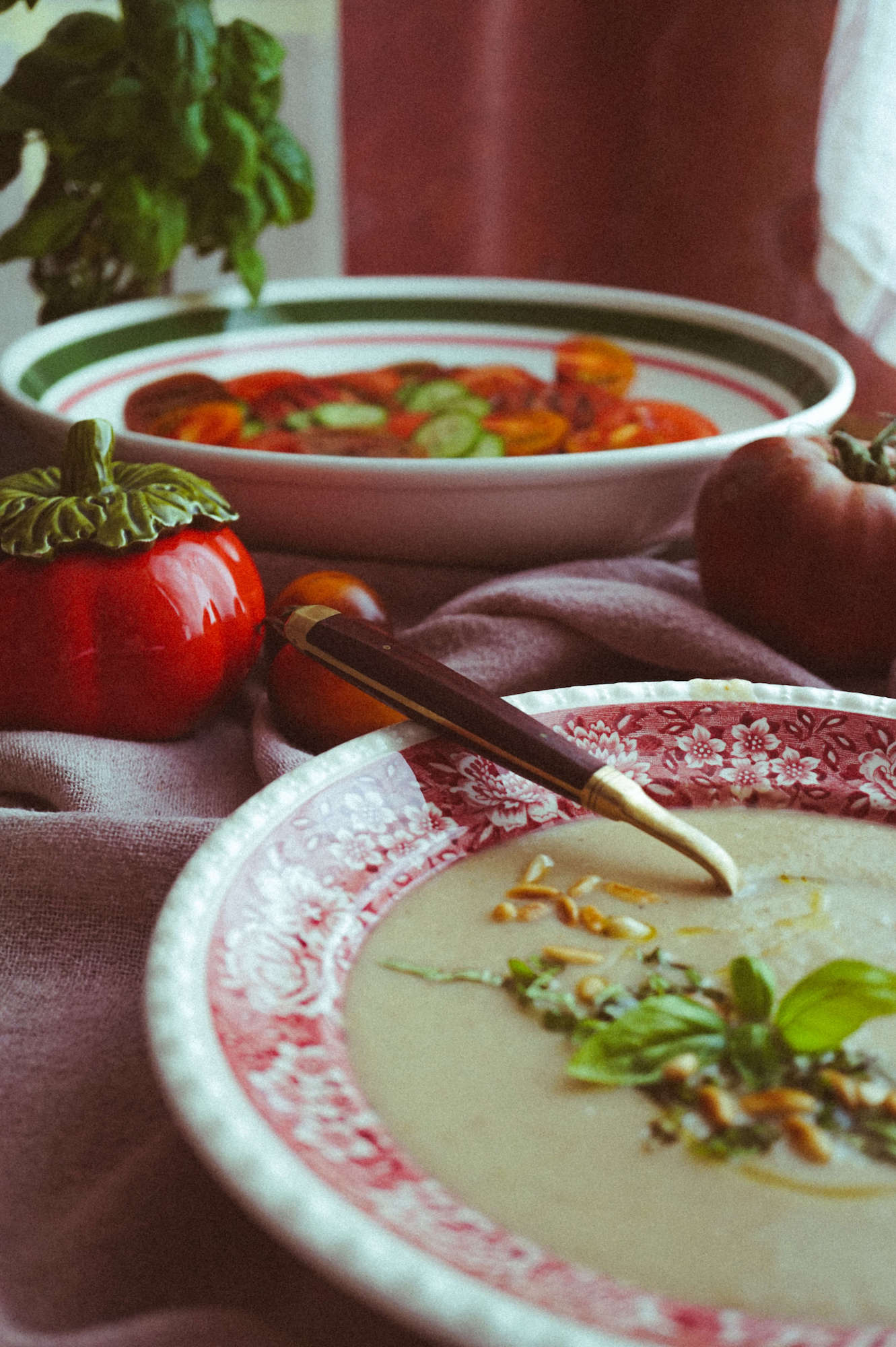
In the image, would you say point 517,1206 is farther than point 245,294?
No

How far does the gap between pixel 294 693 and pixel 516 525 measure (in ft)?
1.12

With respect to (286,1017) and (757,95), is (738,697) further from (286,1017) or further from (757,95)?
(757,95)

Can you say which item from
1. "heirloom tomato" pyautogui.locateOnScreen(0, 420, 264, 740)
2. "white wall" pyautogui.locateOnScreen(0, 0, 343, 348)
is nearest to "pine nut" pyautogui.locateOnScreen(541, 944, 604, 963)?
"heirloom tomato" pyautogui.locateOnScreen(0, 420, 264, 740)

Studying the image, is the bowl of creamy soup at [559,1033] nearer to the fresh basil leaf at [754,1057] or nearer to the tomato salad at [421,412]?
the fresh basil leaf at [754,1057]

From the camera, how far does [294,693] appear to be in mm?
970

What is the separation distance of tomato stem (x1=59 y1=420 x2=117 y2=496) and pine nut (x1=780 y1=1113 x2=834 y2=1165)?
26.2 inches

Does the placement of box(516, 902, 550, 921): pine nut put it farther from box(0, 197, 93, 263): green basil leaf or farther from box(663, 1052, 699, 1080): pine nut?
box(0, 197, 93, 263): green basil leaf

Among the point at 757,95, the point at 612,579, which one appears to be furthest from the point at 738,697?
the point at 757,95

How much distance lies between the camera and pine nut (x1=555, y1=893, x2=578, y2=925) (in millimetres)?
705

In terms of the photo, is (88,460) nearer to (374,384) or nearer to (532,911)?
(532,911)

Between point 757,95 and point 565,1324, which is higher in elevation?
point 757,95

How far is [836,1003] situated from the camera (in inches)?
22.9

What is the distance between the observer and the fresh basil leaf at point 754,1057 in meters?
0.58

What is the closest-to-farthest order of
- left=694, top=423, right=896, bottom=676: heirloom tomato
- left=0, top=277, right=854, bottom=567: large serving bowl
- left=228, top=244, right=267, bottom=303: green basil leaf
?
left=694, top=423, right=896, bottom=676: heirloom tomato, left=0, top=277, right=854, bottom=567: large serving bowl, left=228, top=244, right=267, bottom=303: green basil leaf
